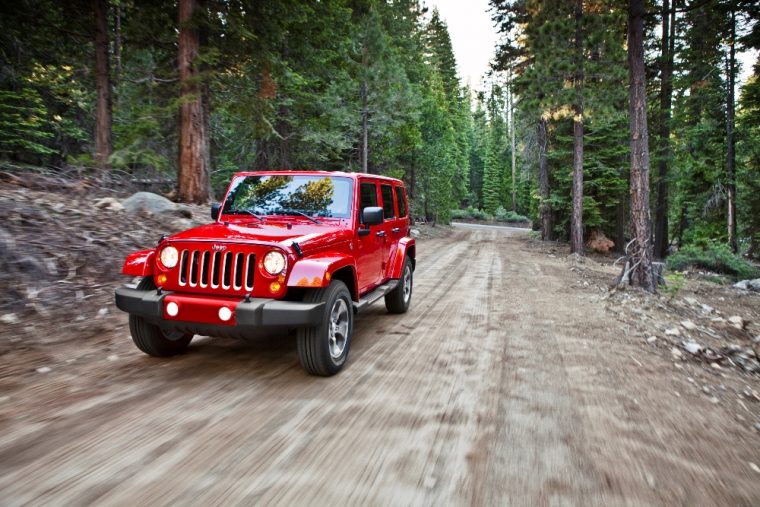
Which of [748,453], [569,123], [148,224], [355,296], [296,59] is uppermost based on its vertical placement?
[296,59]

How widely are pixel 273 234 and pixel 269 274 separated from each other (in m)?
0.54

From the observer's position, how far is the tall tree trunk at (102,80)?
12.1 meters

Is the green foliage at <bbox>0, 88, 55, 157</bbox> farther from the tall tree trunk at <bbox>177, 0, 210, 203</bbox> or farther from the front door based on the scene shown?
the front door

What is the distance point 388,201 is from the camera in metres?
6.28

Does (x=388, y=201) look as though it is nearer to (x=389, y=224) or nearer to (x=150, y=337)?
(x=389, y=224)

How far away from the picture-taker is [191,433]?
9.67 feet

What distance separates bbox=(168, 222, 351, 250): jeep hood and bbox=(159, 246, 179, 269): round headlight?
0.36 feet

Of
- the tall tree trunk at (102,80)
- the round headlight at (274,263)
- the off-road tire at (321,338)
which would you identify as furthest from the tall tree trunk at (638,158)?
the tall tree trunk at (102,80)

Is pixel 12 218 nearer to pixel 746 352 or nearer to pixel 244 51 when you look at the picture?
pixel 244 51

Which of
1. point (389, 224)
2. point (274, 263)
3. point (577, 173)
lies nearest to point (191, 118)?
point (389, 224)

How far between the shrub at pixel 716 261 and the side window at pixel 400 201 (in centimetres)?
1504

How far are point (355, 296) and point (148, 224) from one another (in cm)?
616

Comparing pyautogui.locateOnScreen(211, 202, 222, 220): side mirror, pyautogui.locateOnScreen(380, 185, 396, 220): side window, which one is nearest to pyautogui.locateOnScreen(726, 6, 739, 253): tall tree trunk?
pyautogui.locateOnScreen(380, 185, 396, 220): side window

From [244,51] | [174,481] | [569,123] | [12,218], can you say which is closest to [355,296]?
[174,481]
